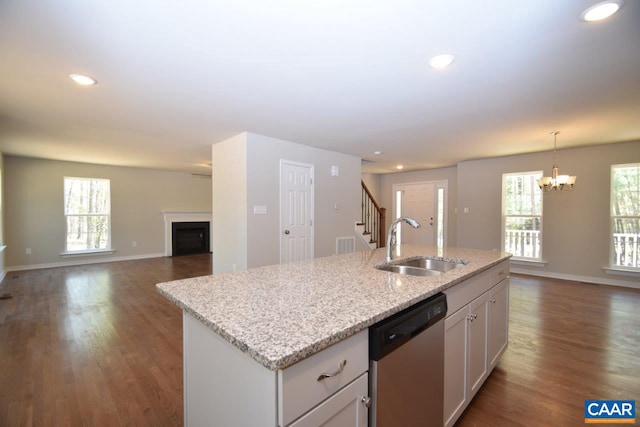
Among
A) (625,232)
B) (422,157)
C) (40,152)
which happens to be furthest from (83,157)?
(625,232)

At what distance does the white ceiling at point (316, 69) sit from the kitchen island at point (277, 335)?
4.88 ft

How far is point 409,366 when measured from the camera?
3.93ft

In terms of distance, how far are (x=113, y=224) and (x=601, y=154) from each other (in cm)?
1006

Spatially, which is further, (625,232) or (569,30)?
(625,232)

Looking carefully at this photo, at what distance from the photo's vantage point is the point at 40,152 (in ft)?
17.4

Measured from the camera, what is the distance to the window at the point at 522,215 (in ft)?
18.0

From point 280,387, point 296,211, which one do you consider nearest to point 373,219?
point 296,211

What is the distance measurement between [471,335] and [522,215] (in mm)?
5003

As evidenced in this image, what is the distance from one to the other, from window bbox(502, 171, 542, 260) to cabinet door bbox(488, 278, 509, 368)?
396cm

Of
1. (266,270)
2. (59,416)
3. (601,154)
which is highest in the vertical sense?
(601,154)

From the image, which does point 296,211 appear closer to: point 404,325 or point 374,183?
point 404,325

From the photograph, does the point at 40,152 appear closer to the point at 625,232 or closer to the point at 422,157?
the point at 422,157

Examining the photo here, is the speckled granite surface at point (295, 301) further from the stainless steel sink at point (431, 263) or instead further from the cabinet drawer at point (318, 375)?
the stainless steel sink at point (431, 263)

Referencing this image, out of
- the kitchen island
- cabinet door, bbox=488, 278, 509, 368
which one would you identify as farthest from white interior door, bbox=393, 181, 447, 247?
the kitchen island
